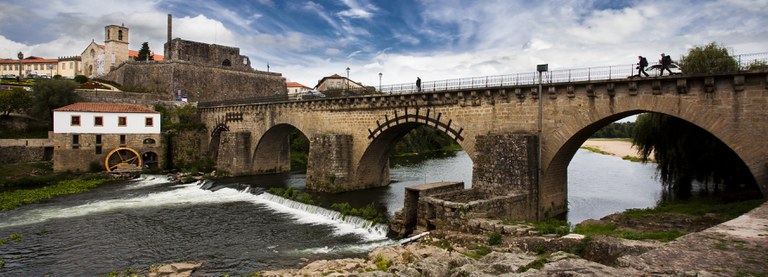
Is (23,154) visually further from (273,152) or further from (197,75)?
(197,75)

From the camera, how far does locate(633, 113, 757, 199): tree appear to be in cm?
2000

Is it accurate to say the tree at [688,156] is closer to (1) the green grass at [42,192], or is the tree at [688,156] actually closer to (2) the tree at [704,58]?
(2) the tree at [704,58]

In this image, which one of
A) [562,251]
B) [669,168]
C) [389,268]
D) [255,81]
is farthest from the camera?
[255,81]

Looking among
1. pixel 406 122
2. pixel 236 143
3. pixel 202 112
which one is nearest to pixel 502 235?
pixel 406 122

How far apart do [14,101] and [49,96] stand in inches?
103

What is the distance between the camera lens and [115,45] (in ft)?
221

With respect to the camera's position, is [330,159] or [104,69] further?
[104,69]

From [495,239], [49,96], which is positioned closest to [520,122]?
[495,239]

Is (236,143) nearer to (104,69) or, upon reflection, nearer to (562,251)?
(562,251)

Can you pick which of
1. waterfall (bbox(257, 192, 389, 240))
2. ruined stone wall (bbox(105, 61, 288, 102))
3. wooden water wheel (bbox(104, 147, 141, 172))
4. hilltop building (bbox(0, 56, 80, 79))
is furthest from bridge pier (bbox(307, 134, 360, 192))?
hilltop building (bbox(0, 56, 80, 79))

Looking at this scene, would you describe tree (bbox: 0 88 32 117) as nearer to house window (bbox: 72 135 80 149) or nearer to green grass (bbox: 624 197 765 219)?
house window (bbox: 72 135 80 149)

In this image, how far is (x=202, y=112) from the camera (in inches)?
1896

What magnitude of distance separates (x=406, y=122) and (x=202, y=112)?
30082 mm

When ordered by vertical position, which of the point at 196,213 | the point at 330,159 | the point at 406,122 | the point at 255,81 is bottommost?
the point at 196,213
